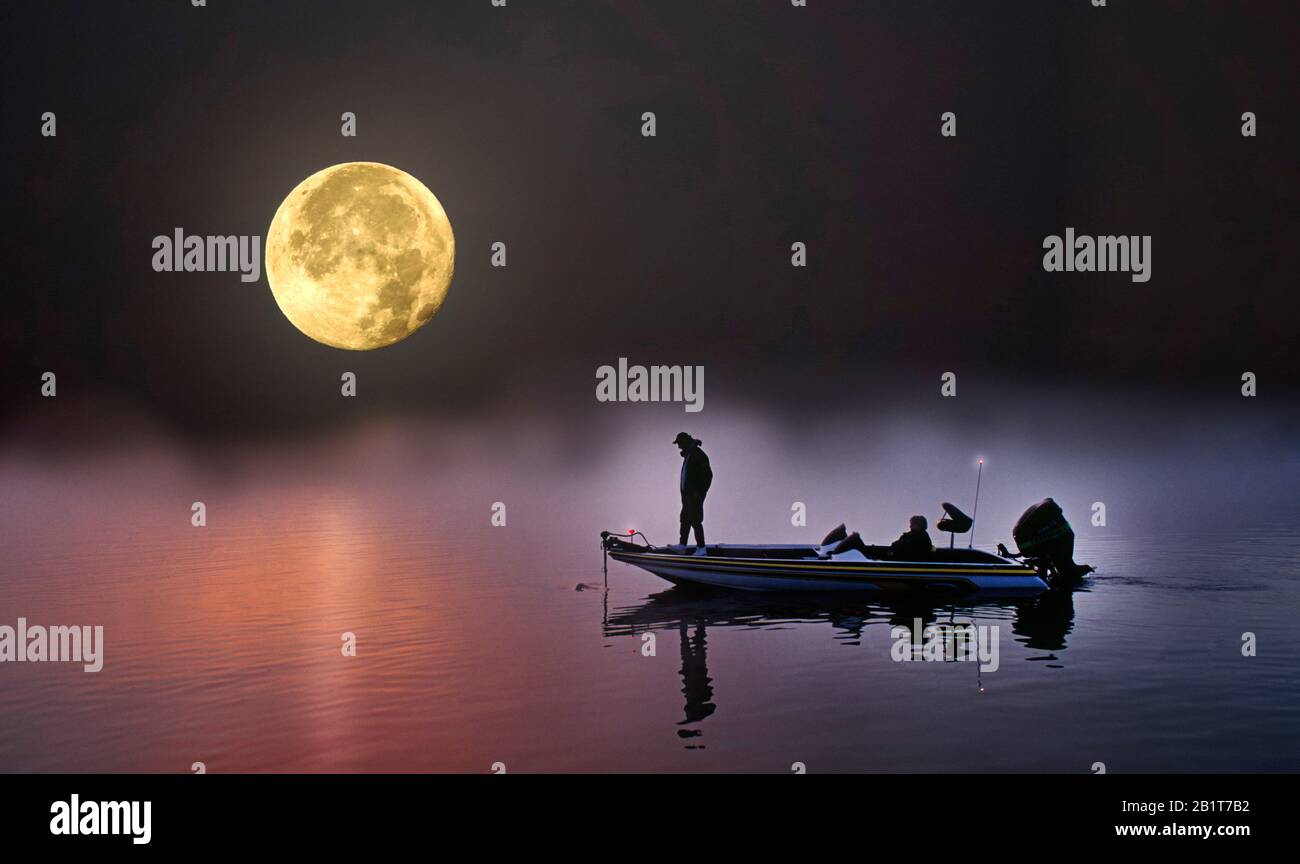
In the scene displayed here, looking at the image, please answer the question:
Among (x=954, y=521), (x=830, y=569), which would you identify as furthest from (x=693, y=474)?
(x=954, y=521)

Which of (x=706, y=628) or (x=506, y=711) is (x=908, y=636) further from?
(x=506, y=711)

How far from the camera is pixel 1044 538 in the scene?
2388cm

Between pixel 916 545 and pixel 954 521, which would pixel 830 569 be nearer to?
pixel 916 545

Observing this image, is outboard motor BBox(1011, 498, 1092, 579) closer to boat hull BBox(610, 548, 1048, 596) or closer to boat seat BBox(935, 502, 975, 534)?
boat hull BBox(610, 548, 1048, 596)

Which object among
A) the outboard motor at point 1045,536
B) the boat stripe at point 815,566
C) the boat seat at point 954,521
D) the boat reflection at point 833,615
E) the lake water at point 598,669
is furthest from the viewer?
the outboard motor at point 1045,536

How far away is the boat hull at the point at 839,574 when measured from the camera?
23078 millimetres

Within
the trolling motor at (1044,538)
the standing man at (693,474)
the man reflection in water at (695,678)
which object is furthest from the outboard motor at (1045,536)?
the man reflection in water at (695,678)

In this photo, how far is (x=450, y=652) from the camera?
20.5 meters

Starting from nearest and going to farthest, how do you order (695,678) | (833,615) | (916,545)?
(695,678), (833,615), (916,545)

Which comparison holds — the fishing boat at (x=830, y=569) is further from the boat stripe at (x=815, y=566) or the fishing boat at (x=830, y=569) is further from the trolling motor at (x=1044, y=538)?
the trolling motor at (x=1044, y=538)

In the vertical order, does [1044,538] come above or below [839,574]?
above

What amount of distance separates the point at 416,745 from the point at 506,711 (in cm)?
203

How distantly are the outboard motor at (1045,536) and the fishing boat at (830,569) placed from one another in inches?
21.6

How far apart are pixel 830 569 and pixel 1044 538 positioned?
16.9ft
